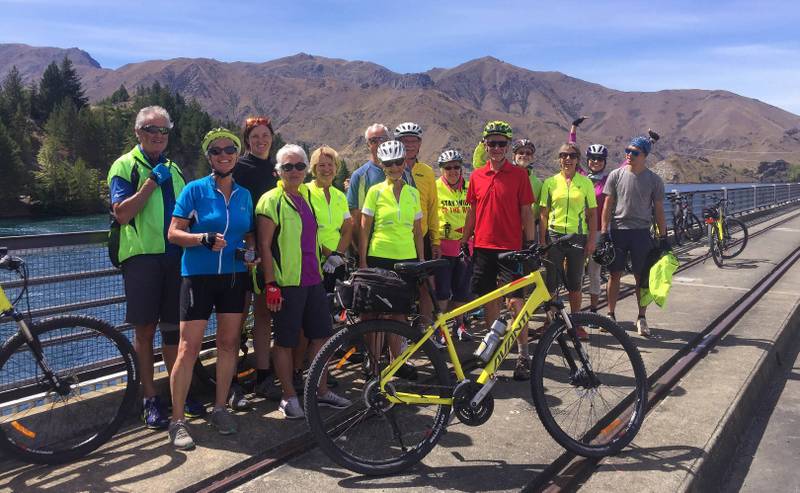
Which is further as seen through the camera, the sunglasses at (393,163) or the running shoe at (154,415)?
the sunglasses at (393,163)

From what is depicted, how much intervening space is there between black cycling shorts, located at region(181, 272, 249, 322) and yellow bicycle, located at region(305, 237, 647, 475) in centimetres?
83

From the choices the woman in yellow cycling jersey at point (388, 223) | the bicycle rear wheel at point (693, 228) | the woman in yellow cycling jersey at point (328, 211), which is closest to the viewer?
the woman in yellow cycling jersey at point (388, 223)

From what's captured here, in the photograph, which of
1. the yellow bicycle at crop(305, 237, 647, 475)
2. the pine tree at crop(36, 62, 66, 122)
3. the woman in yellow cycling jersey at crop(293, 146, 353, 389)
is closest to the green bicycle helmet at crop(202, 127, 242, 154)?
the woman in yellow cycling jersey at crop(293, 146, 353, 389)

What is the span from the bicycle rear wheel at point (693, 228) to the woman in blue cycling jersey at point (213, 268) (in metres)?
14.8

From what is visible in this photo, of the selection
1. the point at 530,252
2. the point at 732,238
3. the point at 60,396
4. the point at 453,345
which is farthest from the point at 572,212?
the point at 732,238

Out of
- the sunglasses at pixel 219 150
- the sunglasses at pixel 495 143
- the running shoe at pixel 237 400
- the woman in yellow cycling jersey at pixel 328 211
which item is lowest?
the running shoe at pixel 237 400

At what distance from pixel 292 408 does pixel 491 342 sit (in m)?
1.52

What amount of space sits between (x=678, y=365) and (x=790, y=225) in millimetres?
18831

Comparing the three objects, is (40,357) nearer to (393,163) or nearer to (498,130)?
(393,163)

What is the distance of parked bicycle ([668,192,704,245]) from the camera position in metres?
16.0

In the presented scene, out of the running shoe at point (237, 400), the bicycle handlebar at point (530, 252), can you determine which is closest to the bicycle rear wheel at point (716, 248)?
the bicycle handlebar at point (530, 252)

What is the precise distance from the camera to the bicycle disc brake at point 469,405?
3.76 m

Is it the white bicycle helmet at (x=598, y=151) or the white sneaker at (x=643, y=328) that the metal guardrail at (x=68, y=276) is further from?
the white bicycle helmet at (x=598, y=151)

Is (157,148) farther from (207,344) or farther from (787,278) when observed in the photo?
(787,278)
